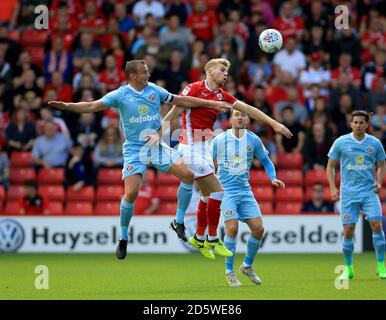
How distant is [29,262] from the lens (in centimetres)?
1775

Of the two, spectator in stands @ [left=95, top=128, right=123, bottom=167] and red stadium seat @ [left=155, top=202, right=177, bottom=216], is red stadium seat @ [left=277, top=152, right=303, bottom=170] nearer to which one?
red stadium seat @ [left=155, top=202, right=177, bottom=216]

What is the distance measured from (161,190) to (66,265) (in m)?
4.12

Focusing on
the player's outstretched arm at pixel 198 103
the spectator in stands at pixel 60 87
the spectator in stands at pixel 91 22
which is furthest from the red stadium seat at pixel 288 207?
the player's outstretched arm at pixel 198 103

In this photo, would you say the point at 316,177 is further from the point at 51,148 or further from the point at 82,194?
the point at 51,148

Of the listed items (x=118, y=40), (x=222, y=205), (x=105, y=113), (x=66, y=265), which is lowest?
(x=66, y=265)

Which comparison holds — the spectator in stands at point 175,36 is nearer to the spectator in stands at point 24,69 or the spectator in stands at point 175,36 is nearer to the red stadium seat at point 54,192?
the spectator in stands at point 24,69

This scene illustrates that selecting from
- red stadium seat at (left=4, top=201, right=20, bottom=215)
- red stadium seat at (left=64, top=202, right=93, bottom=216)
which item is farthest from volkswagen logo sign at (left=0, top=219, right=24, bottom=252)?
red stadium seat at (left=64, top=202, right=93, bottom=216)

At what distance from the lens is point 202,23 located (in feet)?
76.2

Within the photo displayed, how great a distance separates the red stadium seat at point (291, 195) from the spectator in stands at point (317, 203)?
574mm

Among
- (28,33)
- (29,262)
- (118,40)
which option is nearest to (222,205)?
(29,262)

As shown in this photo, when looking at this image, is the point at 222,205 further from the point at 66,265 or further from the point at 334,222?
the point at 334,222

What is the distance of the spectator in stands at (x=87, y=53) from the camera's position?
22.5m

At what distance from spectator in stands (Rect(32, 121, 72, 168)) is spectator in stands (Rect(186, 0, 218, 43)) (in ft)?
13.3

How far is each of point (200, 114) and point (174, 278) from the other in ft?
9.04
